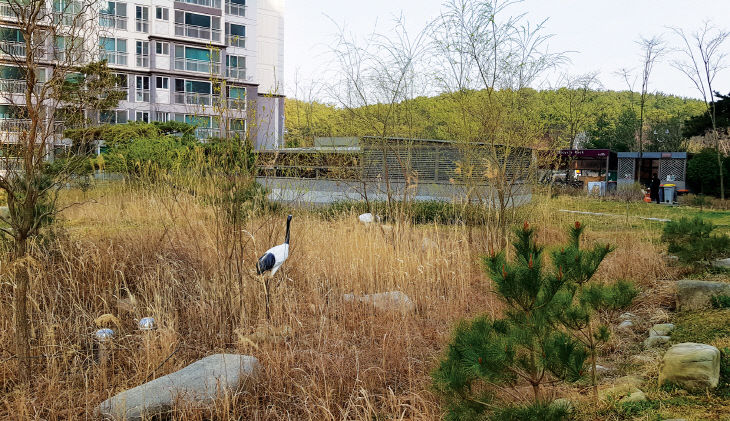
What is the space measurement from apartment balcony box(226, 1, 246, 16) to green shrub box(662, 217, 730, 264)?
30074 millimetres

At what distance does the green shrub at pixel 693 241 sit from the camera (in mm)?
5812

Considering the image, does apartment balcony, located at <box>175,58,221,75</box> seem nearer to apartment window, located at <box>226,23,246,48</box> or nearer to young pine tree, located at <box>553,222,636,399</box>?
apartment window, located at <box>226,23,246,48</box>

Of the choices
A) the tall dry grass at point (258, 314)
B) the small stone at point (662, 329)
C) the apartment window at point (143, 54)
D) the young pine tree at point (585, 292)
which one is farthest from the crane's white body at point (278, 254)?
the apartment window at point (143, 54)

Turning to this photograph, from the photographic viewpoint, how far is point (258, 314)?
454 cm

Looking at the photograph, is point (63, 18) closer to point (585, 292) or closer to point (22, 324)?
point (22, 324)

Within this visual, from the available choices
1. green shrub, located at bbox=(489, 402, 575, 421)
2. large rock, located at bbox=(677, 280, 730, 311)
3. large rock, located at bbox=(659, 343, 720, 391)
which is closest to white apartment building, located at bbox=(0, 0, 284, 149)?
large rock, located at bbox=(677, 280, 730, 311)

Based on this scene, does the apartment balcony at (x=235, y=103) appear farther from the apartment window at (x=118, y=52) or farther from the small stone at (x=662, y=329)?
the apartment window at (x=118, y=52)

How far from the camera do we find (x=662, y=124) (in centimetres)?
3428

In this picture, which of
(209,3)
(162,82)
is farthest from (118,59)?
(209,3)

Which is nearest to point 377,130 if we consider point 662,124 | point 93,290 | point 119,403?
point 93,290

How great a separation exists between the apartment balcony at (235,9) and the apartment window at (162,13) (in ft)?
11.6

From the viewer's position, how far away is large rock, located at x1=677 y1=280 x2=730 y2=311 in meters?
4.87

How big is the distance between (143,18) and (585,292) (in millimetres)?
30632

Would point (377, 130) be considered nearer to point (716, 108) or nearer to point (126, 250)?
point (126, 250)
